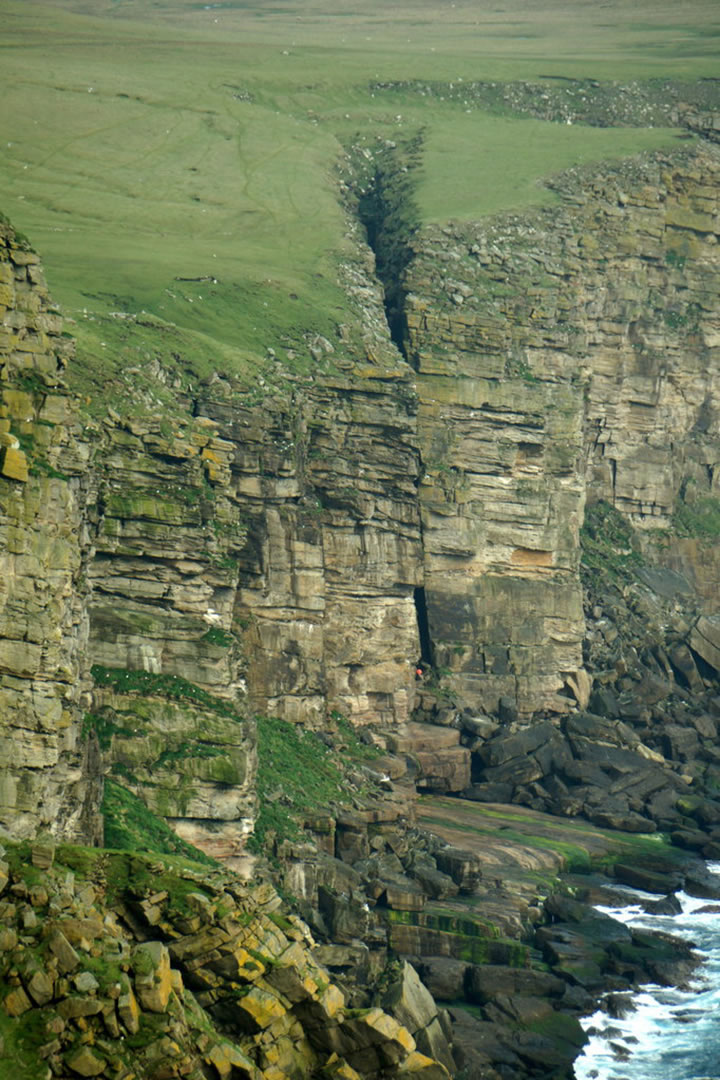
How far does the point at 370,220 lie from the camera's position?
138 m

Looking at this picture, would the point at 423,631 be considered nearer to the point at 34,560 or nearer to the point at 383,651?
the point at 383,651

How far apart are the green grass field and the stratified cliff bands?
465 cm

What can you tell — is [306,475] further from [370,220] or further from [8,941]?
[8,941]

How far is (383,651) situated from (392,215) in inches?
1522

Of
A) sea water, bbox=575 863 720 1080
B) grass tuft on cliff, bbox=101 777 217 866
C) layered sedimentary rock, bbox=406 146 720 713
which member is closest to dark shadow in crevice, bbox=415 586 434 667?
layered sedimentary rock, bbox=406 146 720 713

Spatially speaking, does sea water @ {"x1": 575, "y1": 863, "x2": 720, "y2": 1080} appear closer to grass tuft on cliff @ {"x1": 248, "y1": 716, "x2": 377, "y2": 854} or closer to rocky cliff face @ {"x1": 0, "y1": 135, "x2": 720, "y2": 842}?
grass tuft on cliff @ {"x1": 248, "y1": 716, "x2": 377, "y2": 854}

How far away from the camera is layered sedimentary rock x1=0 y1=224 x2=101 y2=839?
196 feet

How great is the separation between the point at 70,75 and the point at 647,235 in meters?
48.5

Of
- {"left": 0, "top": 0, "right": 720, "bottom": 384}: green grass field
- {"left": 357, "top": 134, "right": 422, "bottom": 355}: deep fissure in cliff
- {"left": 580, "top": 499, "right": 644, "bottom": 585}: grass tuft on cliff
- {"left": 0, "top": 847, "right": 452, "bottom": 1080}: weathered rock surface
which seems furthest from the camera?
{"left": 580, "top": 499, "right": 644, "bottom": 585}: grass tuft on cliff

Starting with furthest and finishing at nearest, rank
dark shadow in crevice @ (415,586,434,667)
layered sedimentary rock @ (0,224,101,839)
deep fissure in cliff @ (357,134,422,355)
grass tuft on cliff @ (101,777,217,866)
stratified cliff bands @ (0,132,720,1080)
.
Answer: deep fissure in cliff @ (357,134,422,355), dark shadow in crevice @ (415,586,434,667), grass tuft on cliff @ (101,777,217,866), layered sedimentary rock @ (0,224,101,839), stratified cliff bands @ (0,132,720,1080)

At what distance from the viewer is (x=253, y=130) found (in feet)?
493

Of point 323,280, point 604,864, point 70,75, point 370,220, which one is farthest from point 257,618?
point 70,75

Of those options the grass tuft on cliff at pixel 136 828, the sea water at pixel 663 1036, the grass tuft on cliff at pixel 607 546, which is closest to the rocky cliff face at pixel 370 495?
the grass tuft on cliff at pixel 607 546

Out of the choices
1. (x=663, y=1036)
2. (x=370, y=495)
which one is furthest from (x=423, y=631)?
(x=663, y=1036)
